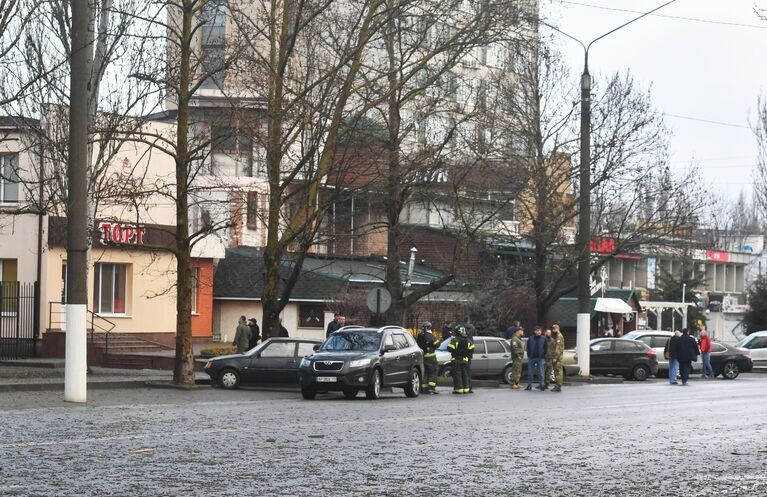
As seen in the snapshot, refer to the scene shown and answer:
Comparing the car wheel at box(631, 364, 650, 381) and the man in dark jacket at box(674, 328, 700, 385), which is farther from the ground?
the man in dark jacket at box(674, 328, 700, 385)

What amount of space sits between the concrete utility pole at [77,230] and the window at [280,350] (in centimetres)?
903

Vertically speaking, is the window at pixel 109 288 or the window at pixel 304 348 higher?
the window at pixel 109 288

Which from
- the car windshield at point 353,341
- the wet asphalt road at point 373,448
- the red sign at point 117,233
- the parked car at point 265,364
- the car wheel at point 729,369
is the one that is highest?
the red sign at point 117,233

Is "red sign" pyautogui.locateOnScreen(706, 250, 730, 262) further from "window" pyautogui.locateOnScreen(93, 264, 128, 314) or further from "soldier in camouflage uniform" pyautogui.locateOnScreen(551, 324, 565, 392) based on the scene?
"soldier in camouflage uniform" pyautogui.locateOnScreen(551, 324, 565, 392)

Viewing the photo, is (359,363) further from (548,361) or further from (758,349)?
(758,349)

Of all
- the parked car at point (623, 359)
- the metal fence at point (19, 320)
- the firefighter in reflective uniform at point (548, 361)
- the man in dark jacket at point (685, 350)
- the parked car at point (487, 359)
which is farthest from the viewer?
the parked car at point (623, 359)

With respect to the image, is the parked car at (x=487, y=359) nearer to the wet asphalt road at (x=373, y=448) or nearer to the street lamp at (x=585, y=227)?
the street lamp at (x=585, y=227)

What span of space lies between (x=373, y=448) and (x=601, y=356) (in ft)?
103

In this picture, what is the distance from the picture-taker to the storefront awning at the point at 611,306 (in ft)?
210

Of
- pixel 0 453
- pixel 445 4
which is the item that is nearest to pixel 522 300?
pixel 445 4

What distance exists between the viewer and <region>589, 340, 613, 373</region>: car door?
4619cm

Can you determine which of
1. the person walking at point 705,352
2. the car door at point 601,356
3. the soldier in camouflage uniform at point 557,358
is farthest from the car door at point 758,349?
the soldier in camouflage uniform at point 557,358

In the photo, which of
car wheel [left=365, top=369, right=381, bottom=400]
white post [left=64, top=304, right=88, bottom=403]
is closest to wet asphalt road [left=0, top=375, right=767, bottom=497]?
white post [left=64, top=304, right=88, bottom=403]

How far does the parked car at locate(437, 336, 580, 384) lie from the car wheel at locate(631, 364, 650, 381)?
279 inches
